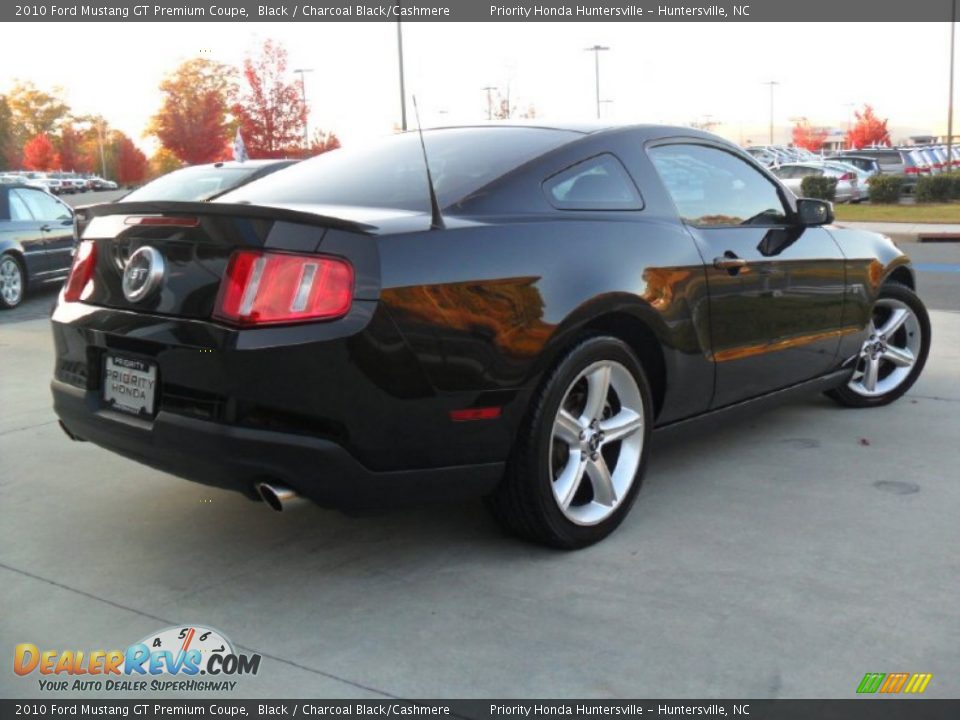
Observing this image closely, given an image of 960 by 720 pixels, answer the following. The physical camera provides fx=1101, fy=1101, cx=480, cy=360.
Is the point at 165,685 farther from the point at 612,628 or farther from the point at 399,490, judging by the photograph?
the point at 612,628

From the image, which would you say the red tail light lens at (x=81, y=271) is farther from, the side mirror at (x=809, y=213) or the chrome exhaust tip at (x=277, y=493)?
the side mirror at (x=809, y=213)

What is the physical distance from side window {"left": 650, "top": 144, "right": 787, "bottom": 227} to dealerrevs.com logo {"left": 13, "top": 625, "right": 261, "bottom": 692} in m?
2.44

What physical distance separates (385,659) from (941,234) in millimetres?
18372

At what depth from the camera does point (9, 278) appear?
11672 millimetres

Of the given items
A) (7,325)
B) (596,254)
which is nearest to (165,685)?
(596,254)

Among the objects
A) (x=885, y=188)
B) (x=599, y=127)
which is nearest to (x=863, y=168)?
(x=885, y=188)

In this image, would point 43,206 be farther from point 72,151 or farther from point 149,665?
point 72,151

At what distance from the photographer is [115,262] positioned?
3.69 metres

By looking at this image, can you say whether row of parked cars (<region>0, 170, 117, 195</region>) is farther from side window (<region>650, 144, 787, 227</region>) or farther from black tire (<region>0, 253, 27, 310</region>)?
side window (<region>650, 144, 787, 227</region>)

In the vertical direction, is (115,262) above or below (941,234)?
above

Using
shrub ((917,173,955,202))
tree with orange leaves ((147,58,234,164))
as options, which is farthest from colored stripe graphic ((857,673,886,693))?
tree with orange leaves ((147,58,234,164))

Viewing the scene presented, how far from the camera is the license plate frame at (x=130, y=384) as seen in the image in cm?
346

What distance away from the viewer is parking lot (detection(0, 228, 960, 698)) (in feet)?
9.68

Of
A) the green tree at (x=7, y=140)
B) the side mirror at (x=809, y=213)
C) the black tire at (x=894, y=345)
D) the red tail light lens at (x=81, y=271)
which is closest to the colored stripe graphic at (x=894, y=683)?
the side mirror at (x=809, y=213)
